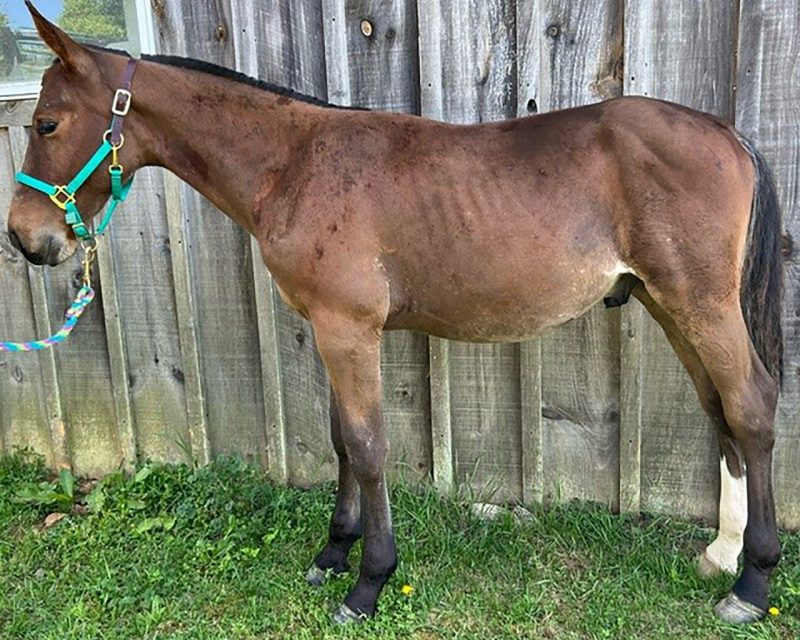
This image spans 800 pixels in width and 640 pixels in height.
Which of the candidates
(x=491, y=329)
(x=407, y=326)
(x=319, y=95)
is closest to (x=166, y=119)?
(x=319, y=95)

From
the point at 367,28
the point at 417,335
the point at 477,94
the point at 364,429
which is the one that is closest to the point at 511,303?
the point at 364,429

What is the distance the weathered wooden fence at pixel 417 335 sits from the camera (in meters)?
2.60

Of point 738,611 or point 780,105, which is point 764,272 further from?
point 738,611

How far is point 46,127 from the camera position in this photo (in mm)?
2225

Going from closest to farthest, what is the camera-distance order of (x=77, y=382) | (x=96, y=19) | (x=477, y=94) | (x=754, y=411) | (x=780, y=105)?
(x=754, y=411) < (x=780, y=105) < (x=477, y=94) < (x=96, y=19) < (x=77, y=382)

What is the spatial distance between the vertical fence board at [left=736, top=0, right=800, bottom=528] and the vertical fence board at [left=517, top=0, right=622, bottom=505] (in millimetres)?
443

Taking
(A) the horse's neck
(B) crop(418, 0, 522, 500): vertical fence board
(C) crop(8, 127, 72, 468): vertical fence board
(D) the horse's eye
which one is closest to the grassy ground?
(C) crop(8, 127, 72, 468): vertical fence board

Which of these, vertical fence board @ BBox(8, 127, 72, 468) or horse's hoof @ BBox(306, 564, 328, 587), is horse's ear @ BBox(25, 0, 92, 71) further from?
horse's hoof @ BBox(306, 564, 328, 587)

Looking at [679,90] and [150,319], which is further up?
[679,90]

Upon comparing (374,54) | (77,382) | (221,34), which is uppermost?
(221,34)

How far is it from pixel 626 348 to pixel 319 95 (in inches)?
62.8

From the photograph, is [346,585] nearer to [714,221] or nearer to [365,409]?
[365,409]

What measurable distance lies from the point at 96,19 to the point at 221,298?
4.35ft

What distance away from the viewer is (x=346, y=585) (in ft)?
8.54
